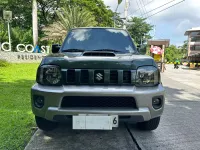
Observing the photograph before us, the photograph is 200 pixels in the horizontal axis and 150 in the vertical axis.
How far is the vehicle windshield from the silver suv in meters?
1.09

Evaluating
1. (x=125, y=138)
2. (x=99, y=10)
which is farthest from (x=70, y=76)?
(x=99, y=10)

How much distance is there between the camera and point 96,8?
2848cm

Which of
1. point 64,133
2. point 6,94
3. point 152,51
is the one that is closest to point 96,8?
point 152,51

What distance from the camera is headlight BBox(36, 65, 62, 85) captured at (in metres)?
2.57

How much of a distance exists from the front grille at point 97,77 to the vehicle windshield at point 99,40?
1.14m

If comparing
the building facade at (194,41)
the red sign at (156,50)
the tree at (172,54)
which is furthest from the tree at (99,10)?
the tree at (172,54)

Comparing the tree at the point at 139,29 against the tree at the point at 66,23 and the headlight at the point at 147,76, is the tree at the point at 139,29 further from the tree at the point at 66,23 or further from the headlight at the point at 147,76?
the headlight at the point at 147,76

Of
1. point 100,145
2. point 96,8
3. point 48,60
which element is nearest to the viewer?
point 48,60

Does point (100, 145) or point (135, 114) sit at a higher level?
point (135, 114)

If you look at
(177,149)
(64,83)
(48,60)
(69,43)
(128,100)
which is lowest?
(177,149)

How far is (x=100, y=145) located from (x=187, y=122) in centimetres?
203

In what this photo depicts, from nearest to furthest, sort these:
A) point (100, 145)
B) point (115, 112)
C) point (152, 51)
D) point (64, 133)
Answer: point (115, 112) → point (100, 145) → point (64, 133) → point (152, 51)

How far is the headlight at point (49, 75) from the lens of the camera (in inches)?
101

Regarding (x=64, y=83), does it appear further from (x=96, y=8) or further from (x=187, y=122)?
(x=96, y=8)
